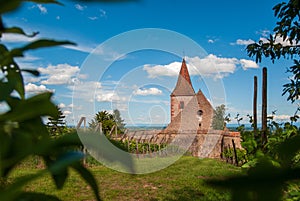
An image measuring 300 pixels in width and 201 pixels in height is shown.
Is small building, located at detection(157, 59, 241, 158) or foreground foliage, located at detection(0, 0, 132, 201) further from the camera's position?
small building, located at detection(157, 59, 241, 158)

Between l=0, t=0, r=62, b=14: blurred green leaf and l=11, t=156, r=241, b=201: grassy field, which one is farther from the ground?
l=0, t=0, r=62, b=14: blurred green leaf

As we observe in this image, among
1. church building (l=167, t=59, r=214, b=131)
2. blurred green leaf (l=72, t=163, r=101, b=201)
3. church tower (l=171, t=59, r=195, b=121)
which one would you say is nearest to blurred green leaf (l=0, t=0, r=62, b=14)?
blurred green leaf (l=72, t=163, r=101, b=201)

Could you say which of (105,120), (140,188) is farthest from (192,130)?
(140,188)

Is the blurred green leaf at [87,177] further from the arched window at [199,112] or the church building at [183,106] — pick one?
the arched window at [199,112]

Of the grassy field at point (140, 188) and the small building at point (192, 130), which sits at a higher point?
the small building at point (192, 130)

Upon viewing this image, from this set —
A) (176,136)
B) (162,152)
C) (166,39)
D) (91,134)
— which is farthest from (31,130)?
(176,136)

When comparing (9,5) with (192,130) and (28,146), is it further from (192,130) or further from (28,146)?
(192,130)

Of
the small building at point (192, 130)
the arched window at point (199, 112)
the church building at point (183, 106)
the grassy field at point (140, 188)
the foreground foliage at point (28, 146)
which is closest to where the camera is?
the foreground foliage at point (28, 146)

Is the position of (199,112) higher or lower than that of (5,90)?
higher

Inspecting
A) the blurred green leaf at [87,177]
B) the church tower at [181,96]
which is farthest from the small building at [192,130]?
the blurred green leaf at [87,177]

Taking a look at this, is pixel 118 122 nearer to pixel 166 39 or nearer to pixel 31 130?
pixel 166 39

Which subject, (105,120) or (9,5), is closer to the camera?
(9,5)

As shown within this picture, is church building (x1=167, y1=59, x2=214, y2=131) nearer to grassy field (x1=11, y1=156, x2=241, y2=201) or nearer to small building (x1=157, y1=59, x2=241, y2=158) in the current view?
small building (x1=157, y1=59, x2=241, y2=158)

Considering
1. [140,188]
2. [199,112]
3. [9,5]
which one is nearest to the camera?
[9,5]
